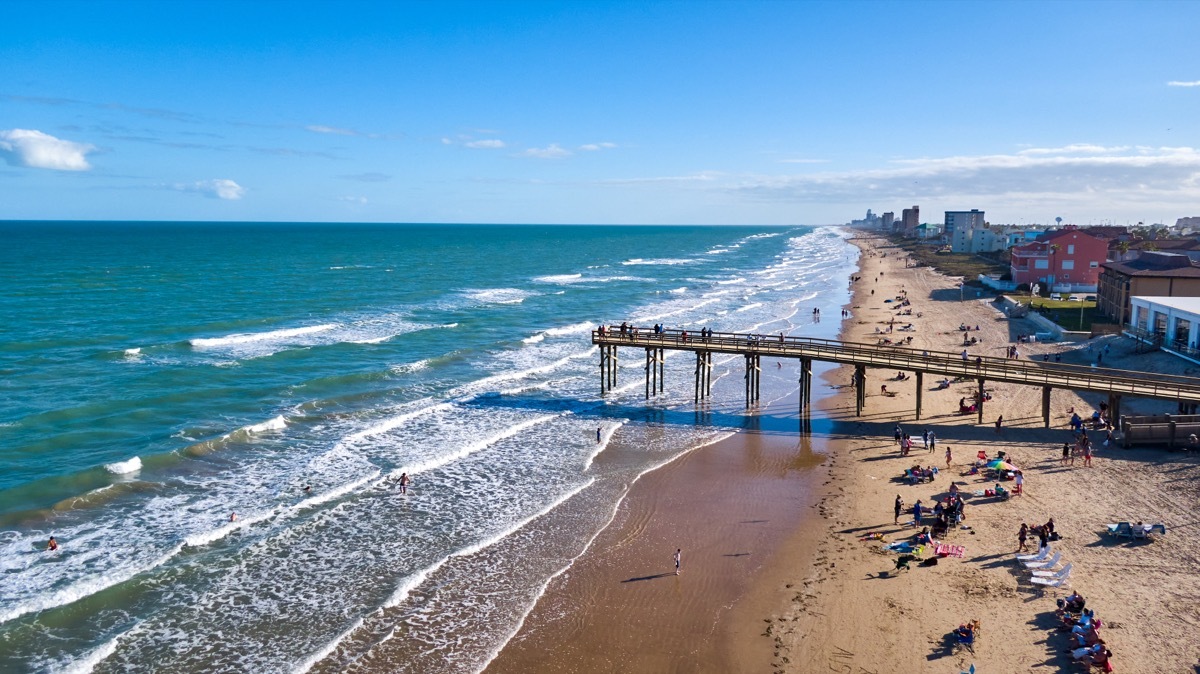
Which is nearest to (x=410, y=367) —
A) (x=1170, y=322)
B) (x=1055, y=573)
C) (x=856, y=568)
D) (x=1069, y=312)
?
(x=856, y=568)

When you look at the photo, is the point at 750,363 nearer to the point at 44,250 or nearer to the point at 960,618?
the point at 960,618

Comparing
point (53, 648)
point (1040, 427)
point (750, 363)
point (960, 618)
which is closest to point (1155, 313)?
point (1040, 427)

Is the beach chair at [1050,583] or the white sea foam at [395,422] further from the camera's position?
the white sea foam at [395,422]

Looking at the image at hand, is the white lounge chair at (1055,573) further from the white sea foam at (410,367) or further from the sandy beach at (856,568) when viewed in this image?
the white sea foam at (410,367)

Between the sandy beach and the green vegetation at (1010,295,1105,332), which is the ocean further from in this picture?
the green vegetation at (1010,295,1105,332)

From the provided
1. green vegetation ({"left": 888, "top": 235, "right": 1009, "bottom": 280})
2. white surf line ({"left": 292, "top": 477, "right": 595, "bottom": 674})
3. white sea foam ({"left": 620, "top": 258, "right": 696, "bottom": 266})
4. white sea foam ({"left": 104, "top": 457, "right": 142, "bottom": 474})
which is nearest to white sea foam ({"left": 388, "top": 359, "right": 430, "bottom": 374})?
white sea foam ({"left": 104, "top": 457, "right": 142, "bottom": 474})

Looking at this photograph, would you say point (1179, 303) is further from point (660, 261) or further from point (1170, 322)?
point (660, 261)

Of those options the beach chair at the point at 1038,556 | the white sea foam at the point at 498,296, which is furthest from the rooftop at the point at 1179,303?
the white sea foam at the point at 498,296
